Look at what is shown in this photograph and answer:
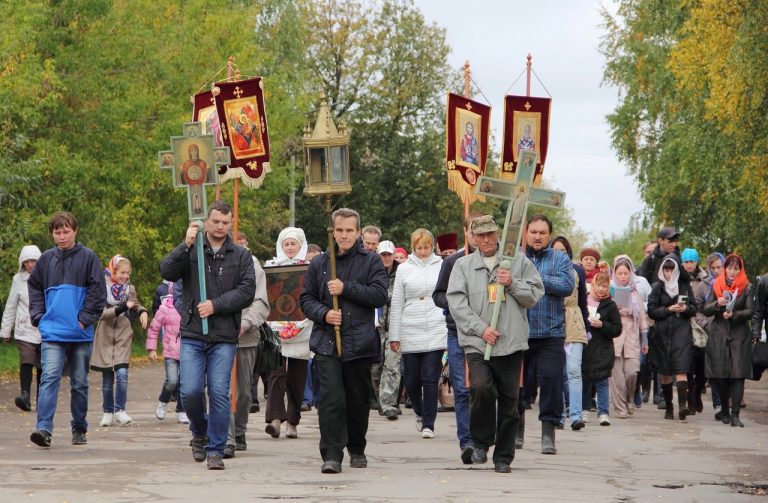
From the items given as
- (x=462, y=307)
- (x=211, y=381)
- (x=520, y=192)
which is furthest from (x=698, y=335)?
(x=211, y=381)

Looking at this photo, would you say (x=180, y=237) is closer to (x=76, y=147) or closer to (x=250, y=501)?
(x=76, y=147)

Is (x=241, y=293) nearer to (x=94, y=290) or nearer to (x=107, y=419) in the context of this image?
(x=94, y=290)

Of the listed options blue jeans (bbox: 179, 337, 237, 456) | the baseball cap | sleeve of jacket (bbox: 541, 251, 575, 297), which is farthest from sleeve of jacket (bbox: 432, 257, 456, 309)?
the baseball cap

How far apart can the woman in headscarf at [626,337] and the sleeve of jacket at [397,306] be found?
12.2 feet

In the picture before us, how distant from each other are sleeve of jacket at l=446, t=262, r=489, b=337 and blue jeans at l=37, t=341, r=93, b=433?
11.5 ft

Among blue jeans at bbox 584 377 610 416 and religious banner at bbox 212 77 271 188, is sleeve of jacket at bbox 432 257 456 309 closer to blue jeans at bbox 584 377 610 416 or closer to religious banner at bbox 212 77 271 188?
religious banner at bbox 212 77 271 188

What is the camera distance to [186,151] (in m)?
13.1

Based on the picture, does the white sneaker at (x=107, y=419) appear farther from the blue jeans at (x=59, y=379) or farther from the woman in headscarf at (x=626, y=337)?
the woman in headscarf at (x=626, y=337)

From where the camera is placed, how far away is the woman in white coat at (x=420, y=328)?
14898 mm

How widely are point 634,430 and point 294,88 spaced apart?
38249 mm

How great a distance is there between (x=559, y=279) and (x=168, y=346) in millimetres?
5593

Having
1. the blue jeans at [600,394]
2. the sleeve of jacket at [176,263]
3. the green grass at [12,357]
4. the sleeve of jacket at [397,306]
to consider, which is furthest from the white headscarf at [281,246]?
the green grass at [12,357]

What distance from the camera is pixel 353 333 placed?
11664mm

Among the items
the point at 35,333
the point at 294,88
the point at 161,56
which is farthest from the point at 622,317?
the point at 294,88
